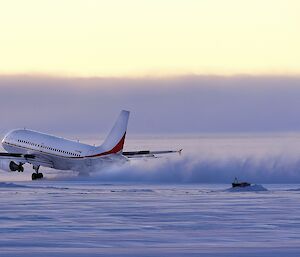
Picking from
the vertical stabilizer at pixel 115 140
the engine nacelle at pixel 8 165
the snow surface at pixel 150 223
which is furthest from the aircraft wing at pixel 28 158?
the snow surface at pixel 150 223

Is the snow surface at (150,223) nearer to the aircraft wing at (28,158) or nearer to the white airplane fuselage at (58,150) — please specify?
the white airplane fuselage at (58,150)

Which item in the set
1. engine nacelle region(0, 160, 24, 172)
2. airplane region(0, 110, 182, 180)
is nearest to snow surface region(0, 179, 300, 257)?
airplane region(0, 110, 182, 180)

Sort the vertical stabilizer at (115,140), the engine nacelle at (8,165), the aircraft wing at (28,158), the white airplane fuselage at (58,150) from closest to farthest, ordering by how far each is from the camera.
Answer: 1. the white airplane fuselage at (58,150)
2. the vertical stabilizer at (115,140)
3. the aircraft wing at (28,158)
4. the engine nacelle at (8,165)

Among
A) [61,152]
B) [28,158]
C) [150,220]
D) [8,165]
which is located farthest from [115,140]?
[150,220]

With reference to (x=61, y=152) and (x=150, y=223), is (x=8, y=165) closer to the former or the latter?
(x=61, y=152)

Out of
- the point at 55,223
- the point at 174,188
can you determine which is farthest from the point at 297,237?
the point at 174,188

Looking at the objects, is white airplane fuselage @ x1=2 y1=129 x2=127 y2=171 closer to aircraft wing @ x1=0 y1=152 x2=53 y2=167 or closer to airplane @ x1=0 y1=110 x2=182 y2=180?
airplane @ x1=0 y1=110 x2=182 y2=180

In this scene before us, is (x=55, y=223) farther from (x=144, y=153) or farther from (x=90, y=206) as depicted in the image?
(x=144, y=153)

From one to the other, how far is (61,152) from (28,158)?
13.5ft

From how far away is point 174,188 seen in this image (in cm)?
8281

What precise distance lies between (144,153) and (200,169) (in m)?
13.2

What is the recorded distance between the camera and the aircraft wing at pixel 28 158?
4409 inches

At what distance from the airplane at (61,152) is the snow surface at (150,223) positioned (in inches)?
1288

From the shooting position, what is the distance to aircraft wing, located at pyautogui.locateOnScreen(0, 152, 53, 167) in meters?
112
